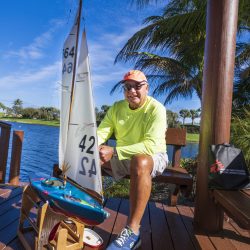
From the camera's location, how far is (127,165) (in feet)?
8.19

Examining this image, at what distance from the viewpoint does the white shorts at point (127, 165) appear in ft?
7.66

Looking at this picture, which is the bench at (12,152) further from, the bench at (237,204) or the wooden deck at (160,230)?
the bench at (237,204)

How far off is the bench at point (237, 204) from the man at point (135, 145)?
0.49m

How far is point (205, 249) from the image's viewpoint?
2273 millimetres

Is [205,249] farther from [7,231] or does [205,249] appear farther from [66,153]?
[7,231]

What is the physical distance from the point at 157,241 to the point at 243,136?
4.15m

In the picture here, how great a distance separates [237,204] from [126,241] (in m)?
0.76

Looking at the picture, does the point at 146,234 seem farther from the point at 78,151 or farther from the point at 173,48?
the point at 173,48

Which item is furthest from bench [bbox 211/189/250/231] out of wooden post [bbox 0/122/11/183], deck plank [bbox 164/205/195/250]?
wooden post [bbox 0/122/11/183]

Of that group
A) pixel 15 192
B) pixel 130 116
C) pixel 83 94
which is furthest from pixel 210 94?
pixel 15 192

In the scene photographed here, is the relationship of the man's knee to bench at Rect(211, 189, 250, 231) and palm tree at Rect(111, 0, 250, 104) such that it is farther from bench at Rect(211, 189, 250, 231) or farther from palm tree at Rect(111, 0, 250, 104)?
palm tree at Rect(111, 0, 250, 104)

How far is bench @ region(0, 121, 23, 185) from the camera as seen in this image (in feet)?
12.5

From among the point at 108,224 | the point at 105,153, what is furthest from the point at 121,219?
the point at 105,153

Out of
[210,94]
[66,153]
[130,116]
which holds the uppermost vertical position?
[210,94]
